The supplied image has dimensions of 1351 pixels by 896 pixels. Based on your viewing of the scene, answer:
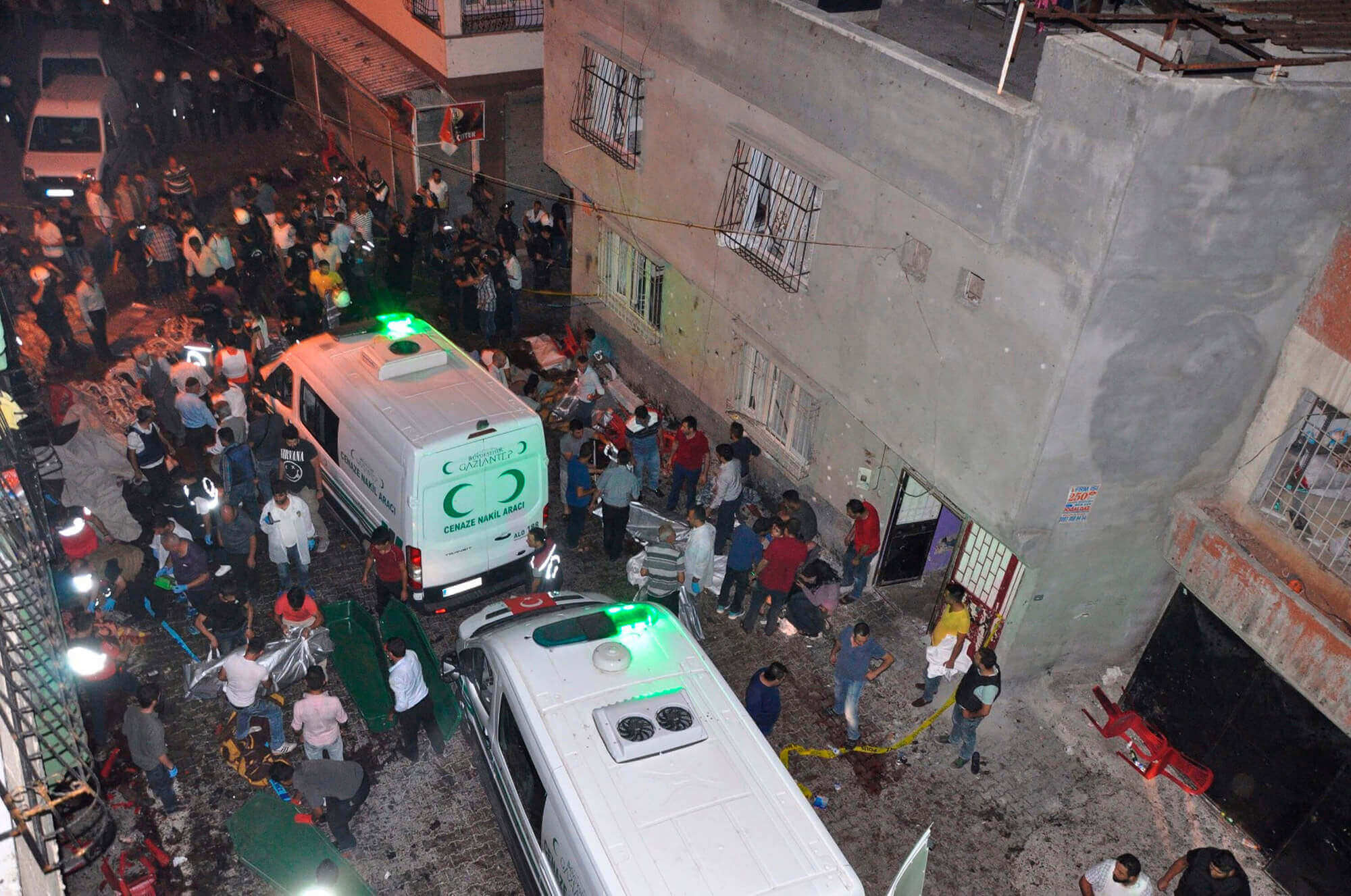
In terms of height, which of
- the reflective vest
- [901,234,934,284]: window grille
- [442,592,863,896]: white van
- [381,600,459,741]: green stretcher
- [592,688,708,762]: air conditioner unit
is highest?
[901,234,934,284]: window grille

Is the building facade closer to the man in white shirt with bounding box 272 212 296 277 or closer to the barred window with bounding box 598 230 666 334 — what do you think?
the man in white shirt with bounding box 272 212 296 277

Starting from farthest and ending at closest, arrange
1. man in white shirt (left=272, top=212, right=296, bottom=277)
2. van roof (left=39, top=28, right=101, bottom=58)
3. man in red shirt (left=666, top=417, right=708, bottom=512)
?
van roof (left=39, top=28, right=101, bottom=58) → man in white shirt (left=272, top=212, right=296, bottom=277) → man in red shirt (left=666, top=417, right=708, bottom=512)

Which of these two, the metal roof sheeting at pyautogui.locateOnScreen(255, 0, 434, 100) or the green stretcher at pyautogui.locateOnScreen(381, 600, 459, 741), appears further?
the metal roof sheeting at pyautogui.locateOnScreen(255, 0, 434, 100)

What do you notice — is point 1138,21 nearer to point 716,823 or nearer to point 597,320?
point 716,823

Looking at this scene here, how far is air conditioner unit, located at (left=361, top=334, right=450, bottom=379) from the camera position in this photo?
36.9ft

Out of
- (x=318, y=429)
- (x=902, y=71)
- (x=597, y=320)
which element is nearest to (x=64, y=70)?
(x=597, y=320)

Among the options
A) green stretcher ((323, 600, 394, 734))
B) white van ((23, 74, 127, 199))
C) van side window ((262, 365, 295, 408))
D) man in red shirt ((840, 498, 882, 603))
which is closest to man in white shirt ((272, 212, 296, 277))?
van side window ((262, 365, 295, 408))

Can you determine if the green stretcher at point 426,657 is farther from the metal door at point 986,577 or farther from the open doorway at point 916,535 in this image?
the metal door at point 986,577

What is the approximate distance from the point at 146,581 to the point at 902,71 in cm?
926

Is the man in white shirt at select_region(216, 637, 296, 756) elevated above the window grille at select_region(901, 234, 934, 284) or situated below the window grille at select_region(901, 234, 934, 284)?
below

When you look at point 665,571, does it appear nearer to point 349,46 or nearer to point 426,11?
point 426,11

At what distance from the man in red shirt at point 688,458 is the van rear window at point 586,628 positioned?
4474 millimetres

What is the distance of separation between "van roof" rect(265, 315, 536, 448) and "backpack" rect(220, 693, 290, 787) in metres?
3.04

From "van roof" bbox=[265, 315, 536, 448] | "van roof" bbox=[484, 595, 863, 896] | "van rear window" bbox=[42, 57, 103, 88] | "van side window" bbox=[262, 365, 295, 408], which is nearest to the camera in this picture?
"van roof" bbox=[484, 595, 863, 896]
